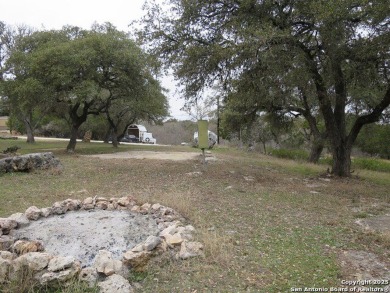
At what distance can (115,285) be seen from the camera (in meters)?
3.42

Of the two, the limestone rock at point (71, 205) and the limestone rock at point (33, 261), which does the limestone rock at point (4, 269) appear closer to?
the limestone rock at point (33, 261)

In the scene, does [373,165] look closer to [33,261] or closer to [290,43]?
[290,43]

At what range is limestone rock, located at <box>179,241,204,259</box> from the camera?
4.27 meters

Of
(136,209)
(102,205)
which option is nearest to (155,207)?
(136,209)

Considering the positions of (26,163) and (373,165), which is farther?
(373,165)

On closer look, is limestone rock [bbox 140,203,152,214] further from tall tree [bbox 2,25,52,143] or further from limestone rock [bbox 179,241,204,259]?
tall tree [bbox 2,25,52,143]

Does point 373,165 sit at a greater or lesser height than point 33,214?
greater

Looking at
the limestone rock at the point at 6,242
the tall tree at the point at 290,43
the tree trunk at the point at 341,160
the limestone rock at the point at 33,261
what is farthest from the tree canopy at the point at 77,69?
the limestone rock at the point at 33,261

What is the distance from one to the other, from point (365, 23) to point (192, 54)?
492cm

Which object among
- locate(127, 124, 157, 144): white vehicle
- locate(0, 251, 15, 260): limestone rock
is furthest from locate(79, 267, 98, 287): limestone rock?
locate(127, 124, 157, 144): white vehicle

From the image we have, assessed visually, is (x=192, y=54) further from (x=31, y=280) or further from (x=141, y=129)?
(x=141, y=129)

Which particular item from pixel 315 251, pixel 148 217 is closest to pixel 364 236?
pixel 315 251

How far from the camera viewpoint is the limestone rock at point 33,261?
11.4 feet

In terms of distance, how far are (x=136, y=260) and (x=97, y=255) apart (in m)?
0.52
